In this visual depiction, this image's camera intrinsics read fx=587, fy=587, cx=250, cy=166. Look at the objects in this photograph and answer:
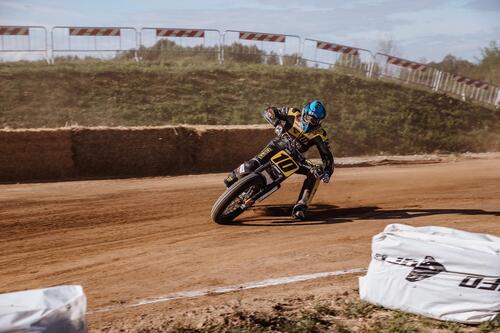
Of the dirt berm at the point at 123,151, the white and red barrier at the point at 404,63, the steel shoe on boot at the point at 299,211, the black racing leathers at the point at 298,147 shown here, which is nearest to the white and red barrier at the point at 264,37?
the white and red barrier at the point at 404,63

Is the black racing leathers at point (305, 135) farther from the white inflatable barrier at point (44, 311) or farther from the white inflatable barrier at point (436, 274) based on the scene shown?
the white inflatable barrier at point (44, 311)

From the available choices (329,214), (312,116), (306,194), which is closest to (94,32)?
(329,214)

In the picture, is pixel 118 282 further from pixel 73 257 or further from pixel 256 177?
pixel 256 177

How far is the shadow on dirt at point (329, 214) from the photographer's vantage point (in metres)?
9.17

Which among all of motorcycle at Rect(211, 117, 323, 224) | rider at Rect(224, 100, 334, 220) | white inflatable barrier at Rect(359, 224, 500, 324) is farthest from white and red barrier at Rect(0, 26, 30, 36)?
white inflatable barrier at Rect(359, 224, 500, 324)

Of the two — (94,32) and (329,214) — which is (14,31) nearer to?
(94,32)

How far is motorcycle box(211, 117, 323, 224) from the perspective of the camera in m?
8.45

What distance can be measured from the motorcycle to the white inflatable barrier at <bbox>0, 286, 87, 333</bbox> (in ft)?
16.2

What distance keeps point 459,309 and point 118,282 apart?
132 inches

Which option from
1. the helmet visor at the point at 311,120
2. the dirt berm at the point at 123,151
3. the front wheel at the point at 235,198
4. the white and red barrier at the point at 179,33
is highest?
the white and red barrier at the point at 179,33

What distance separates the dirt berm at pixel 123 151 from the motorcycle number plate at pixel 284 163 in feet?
17.5

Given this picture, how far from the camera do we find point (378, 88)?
2434 cm

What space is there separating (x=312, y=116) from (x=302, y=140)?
0.42 metres

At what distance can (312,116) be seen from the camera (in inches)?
350
